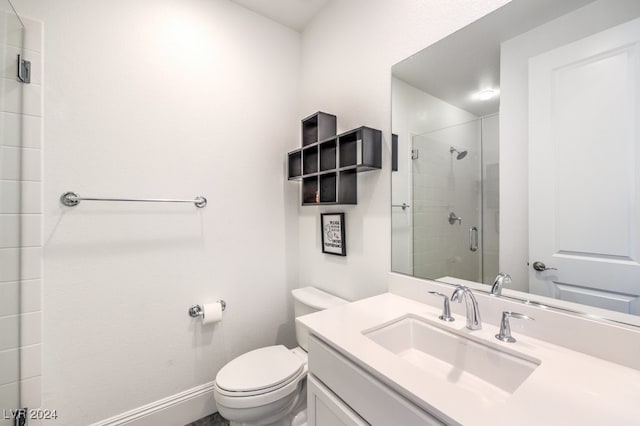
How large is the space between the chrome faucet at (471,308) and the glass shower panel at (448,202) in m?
0.15

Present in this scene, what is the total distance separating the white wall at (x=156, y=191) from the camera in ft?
4.11

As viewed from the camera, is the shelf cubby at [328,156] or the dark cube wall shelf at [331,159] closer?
the dark cube wall shelf at [331,159]

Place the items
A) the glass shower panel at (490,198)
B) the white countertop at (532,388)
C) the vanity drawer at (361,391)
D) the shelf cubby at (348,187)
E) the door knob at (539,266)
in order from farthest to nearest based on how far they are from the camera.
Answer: the shelf cubby at (348,187)
the glass shower panel at (490,198)
the door knob at (539,266)
the vanity drawer at (361,391)
the white countertop at (532,388)

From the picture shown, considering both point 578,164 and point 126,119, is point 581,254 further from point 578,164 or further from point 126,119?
point 126,119

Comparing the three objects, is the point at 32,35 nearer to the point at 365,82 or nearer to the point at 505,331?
the point at 365,82

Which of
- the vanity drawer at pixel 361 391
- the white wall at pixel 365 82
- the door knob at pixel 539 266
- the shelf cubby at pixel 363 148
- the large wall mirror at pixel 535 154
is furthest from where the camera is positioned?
the shelf cubby at pixel 363 148

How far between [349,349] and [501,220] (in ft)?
2.34

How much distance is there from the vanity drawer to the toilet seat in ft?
1.22

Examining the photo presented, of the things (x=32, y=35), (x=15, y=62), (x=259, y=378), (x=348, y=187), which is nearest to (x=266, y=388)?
(x=259, y=378)

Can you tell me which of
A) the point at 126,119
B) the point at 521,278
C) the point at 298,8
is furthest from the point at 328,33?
the point at 521,278

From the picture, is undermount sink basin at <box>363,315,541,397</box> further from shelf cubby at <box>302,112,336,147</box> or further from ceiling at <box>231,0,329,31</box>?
ceiling at <box>231,0,329,31</box>

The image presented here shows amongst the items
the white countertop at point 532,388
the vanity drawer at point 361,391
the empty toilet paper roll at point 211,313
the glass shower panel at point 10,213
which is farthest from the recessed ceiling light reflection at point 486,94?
the glass shower panel at point 10,213

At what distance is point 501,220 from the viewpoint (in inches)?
38.7

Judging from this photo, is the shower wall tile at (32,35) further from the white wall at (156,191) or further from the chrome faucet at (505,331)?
the chrome faucet at (505,331)
